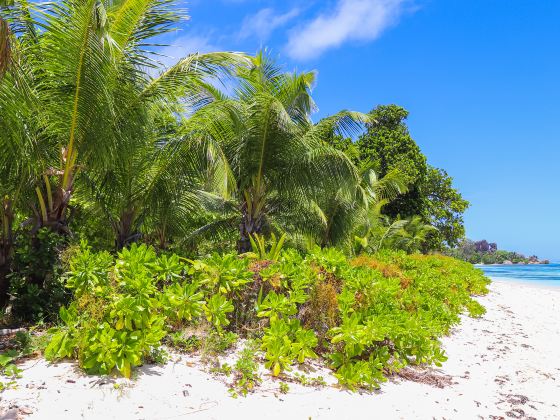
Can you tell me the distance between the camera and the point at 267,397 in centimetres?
358

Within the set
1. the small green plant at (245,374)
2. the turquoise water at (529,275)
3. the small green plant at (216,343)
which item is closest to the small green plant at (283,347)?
the small green plant at (245,374)

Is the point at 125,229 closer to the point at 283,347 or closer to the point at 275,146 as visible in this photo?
the point at 275,146

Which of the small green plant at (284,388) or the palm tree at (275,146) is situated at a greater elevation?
the palm tree at (275,146)

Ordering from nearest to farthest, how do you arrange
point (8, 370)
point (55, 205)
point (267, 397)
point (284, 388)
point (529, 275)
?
point (8, 370) → point (267, 397) → point (284, 388) → point (55, 205) → point (529, 275)

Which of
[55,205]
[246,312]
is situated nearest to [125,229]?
[55,205]

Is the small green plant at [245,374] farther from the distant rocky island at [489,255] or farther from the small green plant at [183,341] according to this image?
the distant rocky island at [489,255]

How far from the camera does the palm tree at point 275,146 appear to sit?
9.39 m

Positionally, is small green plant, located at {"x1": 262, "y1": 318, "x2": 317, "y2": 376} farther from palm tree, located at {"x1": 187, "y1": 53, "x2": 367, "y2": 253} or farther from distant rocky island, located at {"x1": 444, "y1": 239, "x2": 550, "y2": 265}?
distant rocky island, located at {"x1": 444, "y1": 239, "x2": 550, "y2": 265}

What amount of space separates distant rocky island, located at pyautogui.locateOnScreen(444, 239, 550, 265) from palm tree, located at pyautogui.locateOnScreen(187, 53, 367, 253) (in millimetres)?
79496

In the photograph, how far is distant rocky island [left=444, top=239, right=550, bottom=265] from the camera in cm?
8688

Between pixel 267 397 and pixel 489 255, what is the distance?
96.3 metres

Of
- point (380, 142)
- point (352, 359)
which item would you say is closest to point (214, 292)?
point (352, 359)

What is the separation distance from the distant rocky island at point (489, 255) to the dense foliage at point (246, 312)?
276 ft

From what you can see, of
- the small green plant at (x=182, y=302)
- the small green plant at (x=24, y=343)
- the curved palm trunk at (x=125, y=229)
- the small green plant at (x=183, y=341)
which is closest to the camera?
the small green plant at (x=24, y=343)
